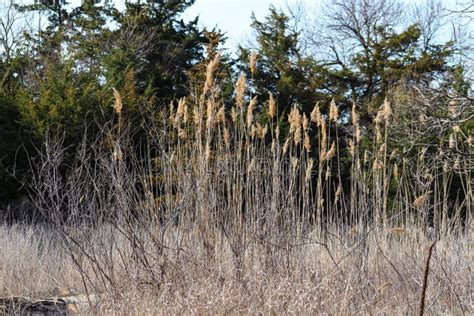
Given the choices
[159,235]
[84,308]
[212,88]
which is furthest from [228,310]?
[212,88]

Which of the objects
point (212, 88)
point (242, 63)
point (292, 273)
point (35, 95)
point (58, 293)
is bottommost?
point (58, 293)

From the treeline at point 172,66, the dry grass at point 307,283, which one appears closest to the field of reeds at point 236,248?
the dry grass at point 307,283

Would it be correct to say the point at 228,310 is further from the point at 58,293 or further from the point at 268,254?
the point at 58,293

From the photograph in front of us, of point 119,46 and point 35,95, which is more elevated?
point 119,46

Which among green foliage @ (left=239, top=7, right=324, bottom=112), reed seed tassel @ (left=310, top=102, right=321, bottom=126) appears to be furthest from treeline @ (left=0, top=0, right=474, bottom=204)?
reed seed tassel @ (left=310, top=102, right=321, bottom=126)

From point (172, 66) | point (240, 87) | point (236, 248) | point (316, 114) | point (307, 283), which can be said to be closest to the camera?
point (307, 283)

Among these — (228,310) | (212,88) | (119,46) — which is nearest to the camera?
(228,310)

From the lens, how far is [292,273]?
4.04m

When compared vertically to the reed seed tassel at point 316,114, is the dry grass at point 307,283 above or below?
below

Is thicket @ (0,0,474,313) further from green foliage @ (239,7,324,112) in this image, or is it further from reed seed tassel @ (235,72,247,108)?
green foliage @ (239,7,324,112)

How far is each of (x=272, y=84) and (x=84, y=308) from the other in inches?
429

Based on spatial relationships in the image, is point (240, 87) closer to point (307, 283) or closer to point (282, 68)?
point (307, 283)

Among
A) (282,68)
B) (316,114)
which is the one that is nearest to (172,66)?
(282,68)

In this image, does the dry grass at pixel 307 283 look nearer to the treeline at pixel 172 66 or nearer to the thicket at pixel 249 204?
the thicket at pixel 249 204
